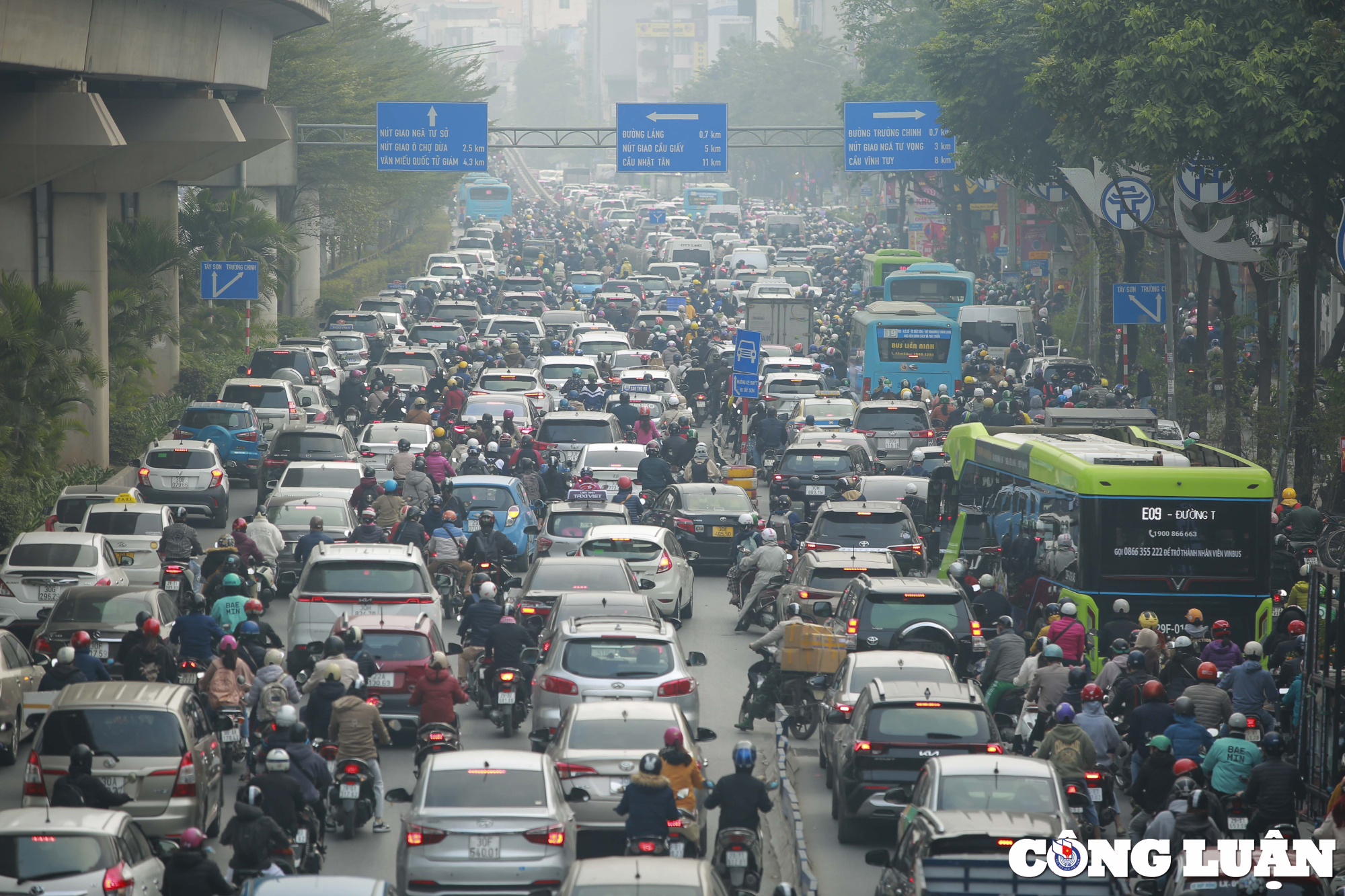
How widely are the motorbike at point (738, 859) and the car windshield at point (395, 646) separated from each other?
527 centimetres

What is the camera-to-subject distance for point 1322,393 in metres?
28.0

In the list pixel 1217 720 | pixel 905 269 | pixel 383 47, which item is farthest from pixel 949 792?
pixel 383 47

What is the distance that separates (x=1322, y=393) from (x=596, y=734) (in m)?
17.6

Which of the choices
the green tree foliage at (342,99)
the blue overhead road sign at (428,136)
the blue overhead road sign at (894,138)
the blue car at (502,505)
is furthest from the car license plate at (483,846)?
the green tree foliage at (342,99)

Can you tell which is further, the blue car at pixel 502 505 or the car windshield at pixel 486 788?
the blue car at pixel 502 505

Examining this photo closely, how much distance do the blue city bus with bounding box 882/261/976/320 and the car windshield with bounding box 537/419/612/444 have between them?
21787 mm

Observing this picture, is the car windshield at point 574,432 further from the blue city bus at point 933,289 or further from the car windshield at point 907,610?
the blue city bus at point 933,289

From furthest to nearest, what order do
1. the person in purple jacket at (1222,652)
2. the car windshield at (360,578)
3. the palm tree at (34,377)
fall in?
the palm tree at (34,377), the car windshield at (360,578), the person in purple jacket at (1222,652)

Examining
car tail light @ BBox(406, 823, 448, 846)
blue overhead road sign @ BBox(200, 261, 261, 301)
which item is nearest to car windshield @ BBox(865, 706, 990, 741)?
car tail light @ BBox(406, 823, 448, 846)

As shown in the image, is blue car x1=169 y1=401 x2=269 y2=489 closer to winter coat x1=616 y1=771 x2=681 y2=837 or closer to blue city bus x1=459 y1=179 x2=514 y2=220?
winter coat x1=616 y1=771 x2=681 y2=837

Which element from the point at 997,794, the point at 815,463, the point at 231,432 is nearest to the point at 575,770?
the point at 997,794

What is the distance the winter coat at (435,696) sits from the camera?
52.5ft

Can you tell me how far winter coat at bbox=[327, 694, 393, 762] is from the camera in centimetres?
1464

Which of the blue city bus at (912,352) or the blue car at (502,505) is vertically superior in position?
the blue city bus at (912,352)
